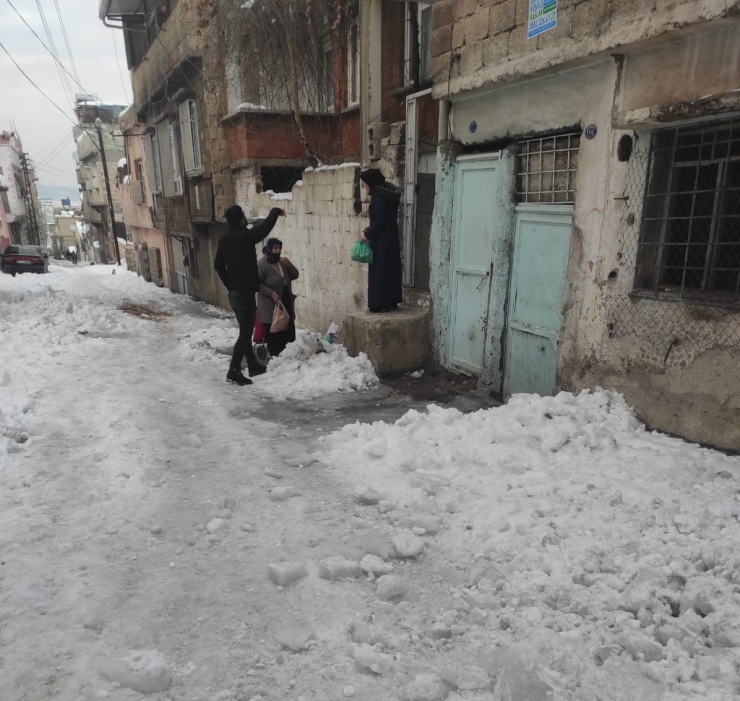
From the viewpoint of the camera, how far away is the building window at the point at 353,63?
10164 millimetres

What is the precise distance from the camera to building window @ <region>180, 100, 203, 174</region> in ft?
48.3

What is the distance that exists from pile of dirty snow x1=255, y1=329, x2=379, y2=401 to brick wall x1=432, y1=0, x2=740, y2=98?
3292 mm

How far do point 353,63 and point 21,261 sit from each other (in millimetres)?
24849

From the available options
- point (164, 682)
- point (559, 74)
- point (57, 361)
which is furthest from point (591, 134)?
point (57, 361)

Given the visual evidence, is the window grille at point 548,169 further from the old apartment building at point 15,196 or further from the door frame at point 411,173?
the old apartment building at point 15,196

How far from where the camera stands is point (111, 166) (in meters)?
44.4

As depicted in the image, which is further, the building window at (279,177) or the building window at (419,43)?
the building window at (279,177)

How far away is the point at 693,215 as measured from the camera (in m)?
4.02

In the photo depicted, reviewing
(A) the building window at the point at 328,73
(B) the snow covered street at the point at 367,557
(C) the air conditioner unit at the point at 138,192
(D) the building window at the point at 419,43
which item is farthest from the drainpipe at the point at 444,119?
(C) the air conditioner unit at the point at 138,192

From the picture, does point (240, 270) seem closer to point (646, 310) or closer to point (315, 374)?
point (315, 374)

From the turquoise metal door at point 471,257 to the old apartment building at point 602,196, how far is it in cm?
2

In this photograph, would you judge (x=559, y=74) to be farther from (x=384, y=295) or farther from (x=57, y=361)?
(x=57, y=361)

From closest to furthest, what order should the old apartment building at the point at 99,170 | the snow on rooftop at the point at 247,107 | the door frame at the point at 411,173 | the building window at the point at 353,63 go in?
the door frame at the point at 411,173 < the building window at the point at 353,63 < the snow on rooftop at the point at 247,107 < the old apartment building at the point at 99,170

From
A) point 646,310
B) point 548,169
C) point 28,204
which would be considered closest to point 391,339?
point 548,169
